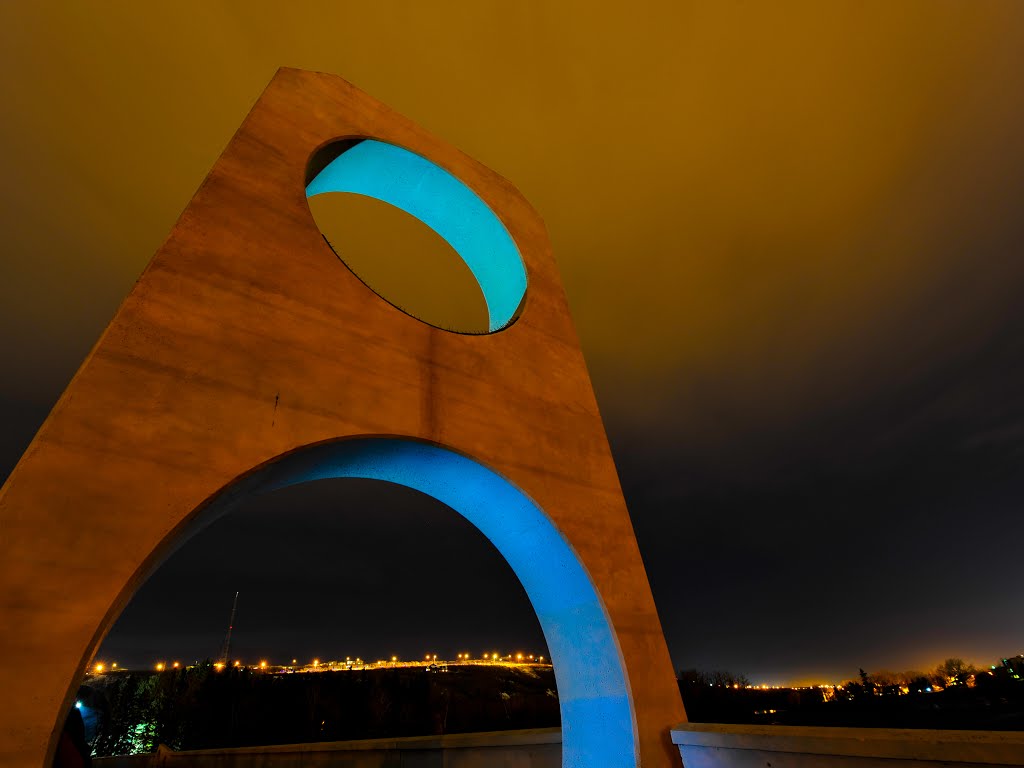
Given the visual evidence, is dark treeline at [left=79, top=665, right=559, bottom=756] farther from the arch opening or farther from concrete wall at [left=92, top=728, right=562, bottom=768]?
the arch opening

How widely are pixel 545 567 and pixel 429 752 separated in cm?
384

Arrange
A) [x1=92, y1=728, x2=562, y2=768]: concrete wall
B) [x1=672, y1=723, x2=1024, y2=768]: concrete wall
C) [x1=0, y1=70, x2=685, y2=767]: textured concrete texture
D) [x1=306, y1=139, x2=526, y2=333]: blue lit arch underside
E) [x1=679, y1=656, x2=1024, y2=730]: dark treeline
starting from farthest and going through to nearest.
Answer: [x1=679, y1=656, x2=1024, y2=730]: dark treeline → [x1=306, y1=139, x2=526, y2=333]: blue lit arch underside → [x1=92, y1=728, x2=562, y2=768]: concrete wall → [x1=672, y1=723, x2=1024, y2=768]: concrete wall → [x1=0, y1=70, x2=685, y2=767]: textured concrete texture

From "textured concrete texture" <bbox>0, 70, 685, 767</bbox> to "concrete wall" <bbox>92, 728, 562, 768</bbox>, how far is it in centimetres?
237

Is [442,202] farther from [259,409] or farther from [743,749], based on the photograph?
[743,749]

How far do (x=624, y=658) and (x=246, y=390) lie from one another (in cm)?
436

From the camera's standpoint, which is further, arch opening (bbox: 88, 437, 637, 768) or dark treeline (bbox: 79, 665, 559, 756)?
dark treeline (bbox: 79, 665, 559, 756)

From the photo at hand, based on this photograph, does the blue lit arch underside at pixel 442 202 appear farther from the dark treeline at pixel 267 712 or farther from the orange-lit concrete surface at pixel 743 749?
the dark treeline at pixel 267 712

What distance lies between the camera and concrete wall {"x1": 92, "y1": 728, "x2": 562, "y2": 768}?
675 cm

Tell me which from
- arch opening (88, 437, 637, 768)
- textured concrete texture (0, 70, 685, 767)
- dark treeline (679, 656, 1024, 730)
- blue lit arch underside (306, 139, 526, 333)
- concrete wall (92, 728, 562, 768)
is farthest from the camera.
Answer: dark treeline (679, 656, 1024, 730)

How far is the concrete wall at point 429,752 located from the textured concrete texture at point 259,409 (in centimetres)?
237

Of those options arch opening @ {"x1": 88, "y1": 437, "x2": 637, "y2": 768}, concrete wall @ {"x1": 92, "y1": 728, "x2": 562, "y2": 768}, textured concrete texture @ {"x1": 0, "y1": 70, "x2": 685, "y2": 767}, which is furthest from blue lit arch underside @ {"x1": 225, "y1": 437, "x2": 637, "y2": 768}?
concrete wall @ {"x1": 92, "y1": 728, "x2": 562, "y2": 768}

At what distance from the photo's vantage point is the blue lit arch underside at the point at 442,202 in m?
7.22

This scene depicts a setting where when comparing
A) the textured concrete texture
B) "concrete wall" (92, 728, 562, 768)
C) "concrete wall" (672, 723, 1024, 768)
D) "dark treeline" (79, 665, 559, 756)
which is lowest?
"concrete wall" (672, 723, 1024, 768)

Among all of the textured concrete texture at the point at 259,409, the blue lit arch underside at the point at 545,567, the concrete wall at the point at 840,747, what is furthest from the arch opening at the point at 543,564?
the concrete wall at the point at 840,747
